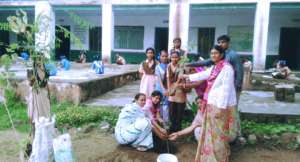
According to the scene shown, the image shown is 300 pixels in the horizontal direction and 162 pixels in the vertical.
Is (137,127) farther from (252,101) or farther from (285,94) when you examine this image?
(285,94)

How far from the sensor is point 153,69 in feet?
17.9

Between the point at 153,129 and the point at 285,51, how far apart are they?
41.4 feet

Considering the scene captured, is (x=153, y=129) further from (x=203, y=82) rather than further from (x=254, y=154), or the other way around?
(x=254, y=154)

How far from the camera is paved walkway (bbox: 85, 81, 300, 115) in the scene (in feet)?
20.2

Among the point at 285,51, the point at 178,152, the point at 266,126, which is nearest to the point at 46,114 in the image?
the point at 178,152

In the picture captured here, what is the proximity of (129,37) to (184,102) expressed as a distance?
12.5m

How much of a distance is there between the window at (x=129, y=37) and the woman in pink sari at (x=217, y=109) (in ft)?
42.4

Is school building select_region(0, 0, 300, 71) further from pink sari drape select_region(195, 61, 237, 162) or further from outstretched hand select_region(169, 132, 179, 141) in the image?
pink sari drape select_region(195, 61, 237, 162)

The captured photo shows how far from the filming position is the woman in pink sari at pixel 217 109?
3.65 metres

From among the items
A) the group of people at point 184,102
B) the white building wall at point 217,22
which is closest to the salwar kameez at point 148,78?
the group of people at point 184,102

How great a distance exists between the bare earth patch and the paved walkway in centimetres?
124

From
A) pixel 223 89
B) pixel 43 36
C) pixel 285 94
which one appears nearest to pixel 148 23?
pixel 285 94

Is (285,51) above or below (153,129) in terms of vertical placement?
above

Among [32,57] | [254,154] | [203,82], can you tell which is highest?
[32,57]
